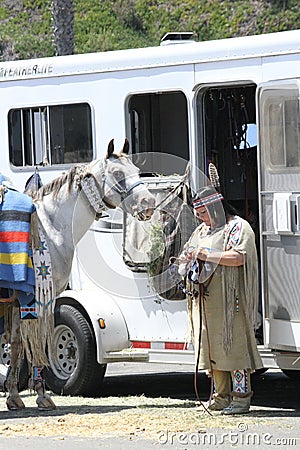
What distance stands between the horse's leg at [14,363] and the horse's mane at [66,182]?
42.4 inches

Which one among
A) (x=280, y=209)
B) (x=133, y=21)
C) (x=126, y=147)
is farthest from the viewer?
(x=133, y=21)

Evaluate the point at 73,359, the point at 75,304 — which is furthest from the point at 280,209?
the point at 73,359

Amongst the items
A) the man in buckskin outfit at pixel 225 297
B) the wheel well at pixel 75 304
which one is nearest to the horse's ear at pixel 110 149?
the man in buckskin outfit at pixel 225 297

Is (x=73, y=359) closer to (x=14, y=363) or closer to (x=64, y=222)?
(x=14, y=363)

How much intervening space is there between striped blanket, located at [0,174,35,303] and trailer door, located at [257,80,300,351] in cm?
194

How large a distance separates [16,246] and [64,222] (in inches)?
28.4

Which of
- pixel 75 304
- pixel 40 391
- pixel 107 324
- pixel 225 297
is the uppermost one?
pixel 225 297

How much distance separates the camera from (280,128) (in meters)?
8.78

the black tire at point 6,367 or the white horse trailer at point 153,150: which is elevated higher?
the white horse trailer at point 153,150

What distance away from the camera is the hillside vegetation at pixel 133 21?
4119cm

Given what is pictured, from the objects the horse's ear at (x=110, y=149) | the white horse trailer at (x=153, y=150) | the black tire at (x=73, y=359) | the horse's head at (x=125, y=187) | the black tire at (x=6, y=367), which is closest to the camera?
the white horse trailer at (x=153, y=150)

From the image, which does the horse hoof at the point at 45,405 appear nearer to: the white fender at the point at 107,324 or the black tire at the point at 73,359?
the black tire at the point at 73,359

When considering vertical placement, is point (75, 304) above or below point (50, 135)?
below

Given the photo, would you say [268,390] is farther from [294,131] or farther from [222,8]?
[222,8]
